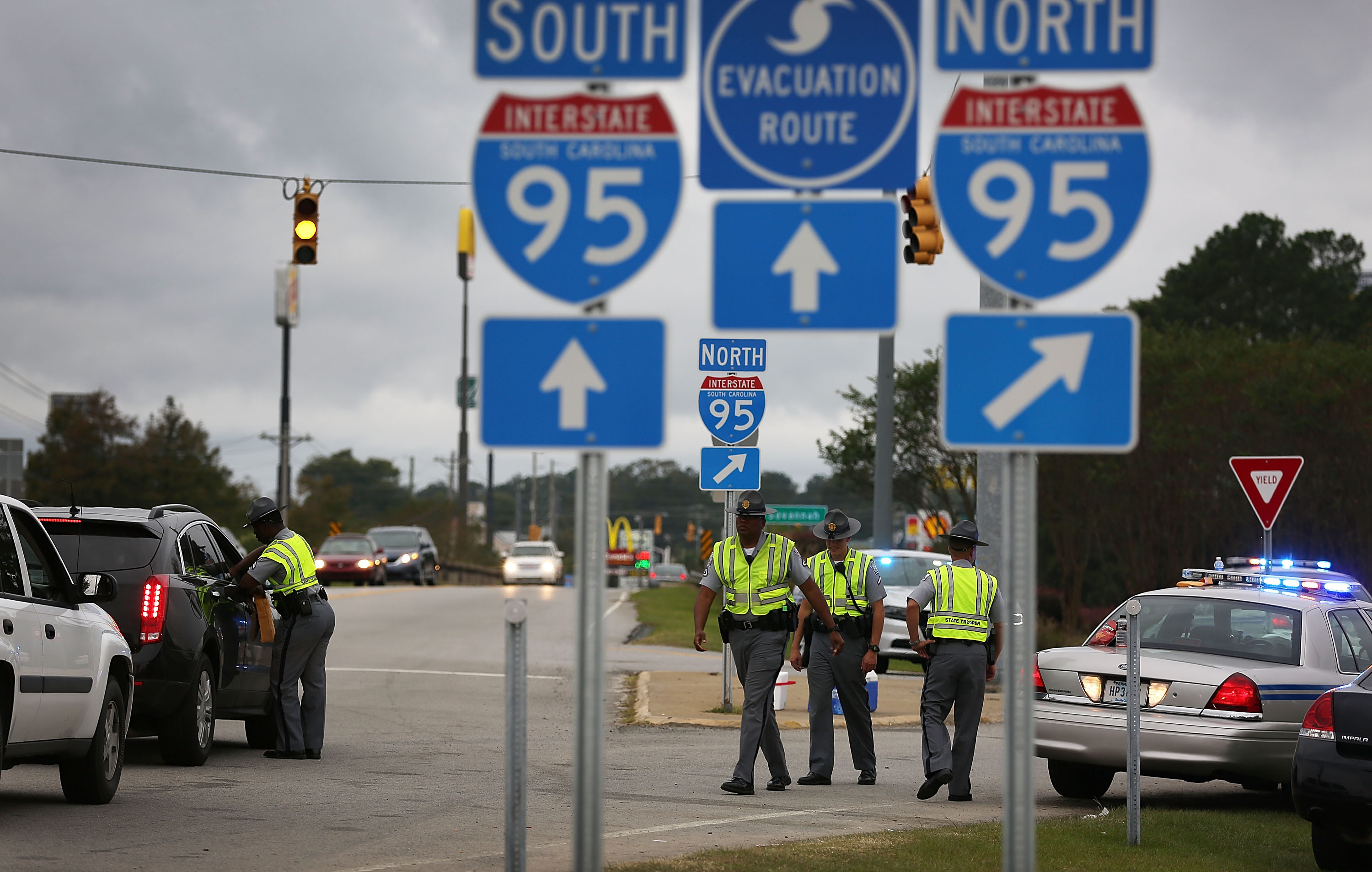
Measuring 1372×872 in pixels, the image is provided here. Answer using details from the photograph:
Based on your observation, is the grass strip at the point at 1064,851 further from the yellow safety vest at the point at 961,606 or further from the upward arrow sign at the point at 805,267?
the upward arrow sign at the point at 805,267

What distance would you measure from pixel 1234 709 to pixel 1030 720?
21.0 ft

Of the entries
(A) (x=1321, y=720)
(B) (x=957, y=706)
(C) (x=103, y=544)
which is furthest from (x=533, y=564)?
(A) (x=1321, y=720)

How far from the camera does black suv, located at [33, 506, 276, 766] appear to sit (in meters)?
11.1

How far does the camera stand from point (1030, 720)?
15.1ft

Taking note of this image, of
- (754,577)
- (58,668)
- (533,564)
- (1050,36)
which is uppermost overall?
(1050,36)

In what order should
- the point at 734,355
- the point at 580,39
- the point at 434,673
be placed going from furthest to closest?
1. the point at 434,673
2. the point at 734,355
3. the point at 580,39

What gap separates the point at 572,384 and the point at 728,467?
1018 cm

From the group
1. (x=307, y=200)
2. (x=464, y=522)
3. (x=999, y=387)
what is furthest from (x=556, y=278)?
(x=464, y=522)

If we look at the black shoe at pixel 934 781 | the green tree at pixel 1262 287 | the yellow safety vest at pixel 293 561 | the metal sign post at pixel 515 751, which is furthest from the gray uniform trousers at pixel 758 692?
the green tree at pixel 1262 287

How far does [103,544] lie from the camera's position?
36.9ft

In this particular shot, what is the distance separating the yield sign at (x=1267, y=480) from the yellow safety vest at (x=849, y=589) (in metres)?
6.66

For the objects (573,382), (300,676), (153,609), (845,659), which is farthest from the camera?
(300,676)

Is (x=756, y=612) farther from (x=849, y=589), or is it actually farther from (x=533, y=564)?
(x=533, y=564)

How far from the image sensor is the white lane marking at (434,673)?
802 inches
